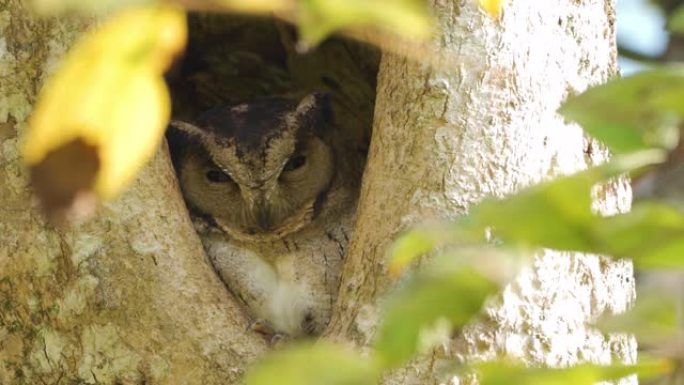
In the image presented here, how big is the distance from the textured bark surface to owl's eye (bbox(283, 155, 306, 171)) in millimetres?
680

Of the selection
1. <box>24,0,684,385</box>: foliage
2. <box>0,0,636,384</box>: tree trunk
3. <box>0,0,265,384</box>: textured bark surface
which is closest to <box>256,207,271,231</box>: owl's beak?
<box>0,0,636,384</box>: tree trunk

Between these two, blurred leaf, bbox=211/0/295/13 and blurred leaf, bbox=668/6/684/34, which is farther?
blurred leaf, bbox=668/6/684/34

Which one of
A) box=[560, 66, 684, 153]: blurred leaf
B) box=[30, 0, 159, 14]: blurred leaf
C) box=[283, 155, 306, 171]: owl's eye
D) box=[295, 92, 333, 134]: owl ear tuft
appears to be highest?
box=[30, 0, 159, 14]: blurred leaf

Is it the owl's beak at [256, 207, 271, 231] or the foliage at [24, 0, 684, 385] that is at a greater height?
the foliage at [24, 0, 684, 385]

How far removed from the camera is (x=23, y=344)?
94.6 inches

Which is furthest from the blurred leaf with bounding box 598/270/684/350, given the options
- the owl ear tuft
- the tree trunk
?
the owl ear tuft

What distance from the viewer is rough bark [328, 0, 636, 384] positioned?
216cm

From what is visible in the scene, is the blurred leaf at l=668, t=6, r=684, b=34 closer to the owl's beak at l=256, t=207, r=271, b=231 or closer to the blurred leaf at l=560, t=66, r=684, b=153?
the blurred leaf at l=560, t=66, r=684, b=153

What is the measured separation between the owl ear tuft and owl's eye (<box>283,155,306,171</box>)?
76 mm

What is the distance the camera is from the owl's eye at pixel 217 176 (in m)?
3.06

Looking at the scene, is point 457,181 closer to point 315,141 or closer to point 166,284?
Answer: point 166,284

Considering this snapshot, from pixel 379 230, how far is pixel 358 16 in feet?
4.82

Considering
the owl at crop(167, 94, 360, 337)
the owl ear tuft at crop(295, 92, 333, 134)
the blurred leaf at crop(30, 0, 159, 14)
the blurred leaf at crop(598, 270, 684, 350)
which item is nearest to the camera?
the blurred leaf at crop(30, 0, 159, 14)

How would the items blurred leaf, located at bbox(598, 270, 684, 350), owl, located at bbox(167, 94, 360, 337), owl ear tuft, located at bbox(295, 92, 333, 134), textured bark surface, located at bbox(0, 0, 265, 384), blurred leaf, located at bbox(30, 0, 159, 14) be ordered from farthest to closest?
owl ear tuft, located at bbox(295, 92, 333, 134)
owl, located at bbox(167, 94, 360, 337)
textured bark surface, located at bbox(0, 0, 265, 384)
blurred leaf, located at bbox(598, 270, 684, 350)
blurred leaf, located at bbox(30, 0, 159, 14)
